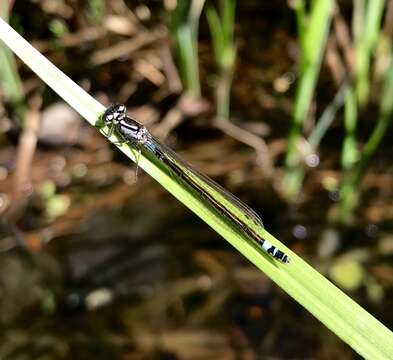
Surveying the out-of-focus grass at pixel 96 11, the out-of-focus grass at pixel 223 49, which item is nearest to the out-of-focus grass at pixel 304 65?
the out-of-focus grass at pixel 223 49

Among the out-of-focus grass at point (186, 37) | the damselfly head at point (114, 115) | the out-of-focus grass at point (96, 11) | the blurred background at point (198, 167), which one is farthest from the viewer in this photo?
the out-of-focus grass at point (96, 11)

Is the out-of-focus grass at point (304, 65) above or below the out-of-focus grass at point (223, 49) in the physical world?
below

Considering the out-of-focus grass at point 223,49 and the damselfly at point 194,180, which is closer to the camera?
the damselfly at point 194,180

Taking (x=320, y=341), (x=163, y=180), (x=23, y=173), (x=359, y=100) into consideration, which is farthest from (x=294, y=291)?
(x=23, y=173)

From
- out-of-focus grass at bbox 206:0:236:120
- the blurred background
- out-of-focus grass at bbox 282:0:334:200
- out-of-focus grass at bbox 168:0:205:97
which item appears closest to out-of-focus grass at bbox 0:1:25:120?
the blurred background

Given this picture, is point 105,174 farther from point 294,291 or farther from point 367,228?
point 294,291

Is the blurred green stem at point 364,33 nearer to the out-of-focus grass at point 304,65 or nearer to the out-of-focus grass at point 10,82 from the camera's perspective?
the out-of-focus grass at point 304,65

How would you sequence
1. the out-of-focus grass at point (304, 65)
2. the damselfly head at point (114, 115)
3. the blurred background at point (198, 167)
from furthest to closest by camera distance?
the blurred background at point (198, 167)
the out-of-focus grass at point (304, 65)
the damselfly head at point (114, 115)
